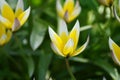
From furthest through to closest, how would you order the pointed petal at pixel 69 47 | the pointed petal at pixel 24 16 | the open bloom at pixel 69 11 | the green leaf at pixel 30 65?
the green leaf at pixel 30 65 < the open bloom at pixel 69 11 < the pointed petal at pixel 24 16 < the pointed petal at pixel 69 47

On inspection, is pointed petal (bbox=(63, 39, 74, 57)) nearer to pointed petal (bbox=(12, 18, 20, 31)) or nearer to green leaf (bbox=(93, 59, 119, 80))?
pointed petal (bbox=(12, 18, 20, 31))

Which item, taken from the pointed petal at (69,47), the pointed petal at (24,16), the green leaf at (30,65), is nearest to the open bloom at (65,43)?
the pointed petal at (69,47)

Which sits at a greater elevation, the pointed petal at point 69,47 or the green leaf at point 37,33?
the pointed petal at point 69,47

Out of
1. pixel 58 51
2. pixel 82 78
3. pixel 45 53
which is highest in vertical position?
pixel 58 51

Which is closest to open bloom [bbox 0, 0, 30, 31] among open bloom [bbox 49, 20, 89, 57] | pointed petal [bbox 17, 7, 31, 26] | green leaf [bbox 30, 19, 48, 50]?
pointed petal [bbox 17, 7, 31, 26]

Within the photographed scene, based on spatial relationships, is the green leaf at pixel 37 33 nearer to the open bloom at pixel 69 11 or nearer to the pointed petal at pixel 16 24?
the open bloom at pixel 69 11

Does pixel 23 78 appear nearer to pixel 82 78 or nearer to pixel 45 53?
pixel 45 53

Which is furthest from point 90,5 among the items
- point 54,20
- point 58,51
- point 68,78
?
point 54,20
